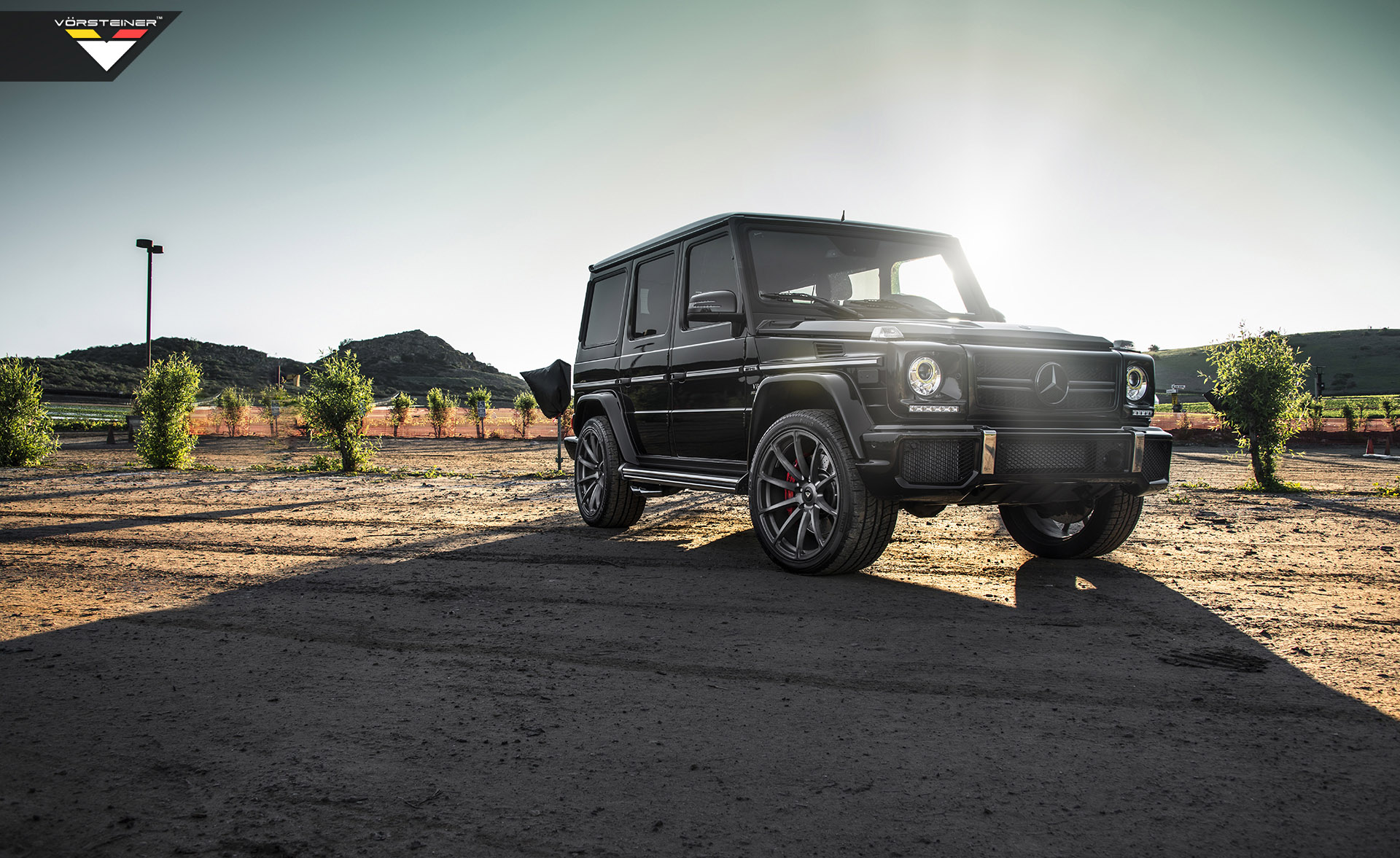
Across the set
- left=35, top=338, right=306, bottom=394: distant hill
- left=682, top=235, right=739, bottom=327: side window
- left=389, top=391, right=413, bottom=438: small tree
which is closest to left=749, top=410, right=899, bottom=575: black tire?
left=682, top=235, right=739, bottom=327: side window

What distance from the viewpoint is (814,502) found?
5121mm

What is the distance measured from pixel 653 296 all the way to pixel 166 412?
13.6m

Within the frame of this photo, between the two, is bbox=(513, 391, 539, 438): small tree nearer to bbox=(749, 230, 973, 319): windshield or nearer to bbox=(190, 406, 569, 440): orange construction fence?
bbox=(190, 406, 569, 440): orange construction fence

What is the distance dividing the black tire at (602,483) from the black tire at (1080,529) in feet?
10.7

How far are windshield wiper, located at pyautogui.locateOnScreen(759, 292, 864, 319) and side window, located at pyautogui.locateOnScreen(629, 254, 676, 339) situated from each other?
1.13m

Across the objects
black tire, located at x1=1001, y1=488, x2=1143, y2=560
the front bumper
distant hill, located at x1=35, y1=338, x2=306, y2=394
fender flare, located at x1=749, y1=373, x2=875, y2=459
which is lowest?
black tire, located at x1=1001, y1=488, x2=1143, y2=560

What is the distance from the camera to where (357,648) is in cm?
370

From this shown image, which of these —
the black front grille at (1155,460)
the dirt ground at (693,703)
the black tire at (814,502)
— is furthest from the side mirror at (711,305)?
the black front grille at (1155,460)

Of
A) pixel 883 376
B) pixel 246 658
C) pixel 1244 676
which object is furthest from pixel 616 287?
pixel 1244 676

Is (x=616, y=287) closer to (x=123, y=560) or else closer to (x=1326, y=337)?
(x=123, y=560)

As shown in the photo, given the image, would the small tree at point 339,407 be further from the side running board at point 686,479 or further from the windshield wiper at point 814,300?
the windshield wiper at point 814,300

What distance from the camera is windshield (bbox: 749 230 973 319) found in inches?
234

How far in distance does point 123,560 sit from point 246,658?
10.6 feet

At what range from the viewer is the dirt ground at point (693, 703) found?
209 cm
